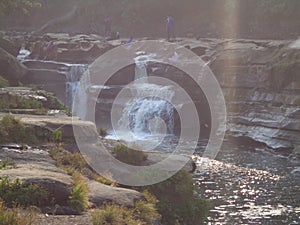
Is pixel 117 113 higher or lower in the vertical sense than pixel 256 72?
lower

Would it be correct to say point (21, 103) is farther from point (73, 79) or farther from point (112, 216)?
point (73, 79)

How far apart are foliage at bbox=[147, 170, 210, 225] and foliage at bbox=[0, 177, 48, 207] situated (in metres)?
3.47

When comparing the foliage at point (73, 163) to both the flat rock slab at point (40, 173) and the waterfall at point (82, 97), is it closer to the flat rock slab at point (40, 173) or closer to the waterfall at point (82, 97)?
the flat rock slab at point (40, 173)

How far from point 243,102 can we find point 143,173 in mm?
17241

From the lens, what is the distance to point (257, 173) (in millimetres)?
18844

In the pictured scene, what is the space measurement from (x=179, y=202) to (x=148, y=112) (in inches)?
733

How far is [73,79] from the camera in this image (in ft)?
108

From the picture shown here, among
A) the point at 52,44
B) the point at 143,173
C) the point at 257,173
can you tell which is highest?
the point at 52,44

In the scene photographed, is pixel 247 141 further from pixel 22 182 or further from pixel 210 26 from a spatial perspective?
pixel 210 26

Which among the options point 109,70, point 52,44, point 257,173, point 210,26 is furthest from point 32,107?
point 210,26

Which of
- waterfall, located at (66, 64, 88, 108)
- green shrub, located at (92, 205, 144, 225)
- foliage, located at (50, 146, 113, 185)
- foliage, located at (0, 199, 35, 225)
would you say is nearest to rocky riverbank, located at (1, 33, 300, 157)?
waterfall, located at (66, 64, 88, 108)

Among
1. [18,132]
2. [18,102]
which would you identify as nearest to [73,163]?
[18,132]

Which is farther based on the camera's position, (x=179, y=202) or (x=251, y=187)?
(x=251, y=187)

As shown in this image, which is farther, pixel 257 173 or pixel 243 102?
pixel 243 102
